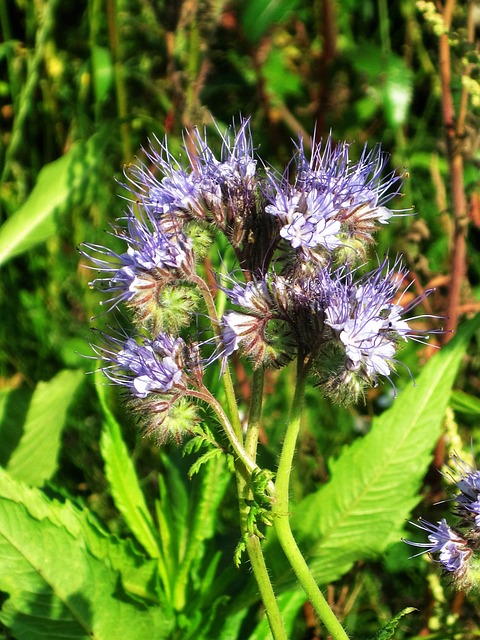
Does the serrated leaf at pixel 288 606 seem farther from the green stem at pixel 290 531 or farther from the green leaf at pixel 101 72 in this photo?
the green leaf at pixel 101 72

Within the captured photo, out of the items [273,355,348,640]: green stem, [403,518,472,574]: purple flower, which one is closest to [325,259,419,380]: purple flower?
[273,355,348,640]: green stem

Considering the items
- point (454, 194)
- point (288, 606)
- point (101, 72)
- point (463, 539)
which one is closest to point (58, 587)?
point (288, 606)

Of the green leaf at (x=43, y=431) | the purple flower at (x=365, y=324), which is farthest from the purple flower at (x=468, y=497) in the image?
the green leaf at (x=43, y=431)

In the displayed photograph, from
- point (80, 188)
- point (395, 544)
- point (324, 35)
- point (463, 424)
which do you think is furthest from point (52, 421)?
point (324, 35)

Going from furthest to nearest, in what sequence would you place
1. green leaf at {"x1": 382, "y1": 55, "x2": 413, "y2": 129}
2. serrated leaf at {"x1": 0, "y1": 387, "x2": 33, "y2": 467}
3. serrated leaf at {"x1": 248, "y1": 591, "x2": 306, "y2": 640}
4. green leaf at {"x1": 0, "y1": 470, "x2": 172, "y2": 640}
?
green leaf at {"x1": 382, "y1": 55, "x2": 413, "y2": 129}
serrated leaf at {"x1": 0, "y1": 387, "x2": 33, "y2": 467}
serrated leaf at {"x1": 248, "y1": 591, "x2": 306, "y2": 640}
green leaf at {"x1": 0, "y1": 470, "x2": 172, "y2": 640}

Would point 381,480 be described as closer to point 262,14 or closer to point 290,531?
point 290,531

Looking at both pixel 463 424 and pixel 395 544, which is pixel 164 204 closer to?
pixel 395 544

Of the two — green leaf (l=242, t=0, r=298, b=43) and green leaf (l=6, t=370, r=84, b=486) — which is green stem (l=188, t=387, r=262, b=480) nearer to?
green leaf (l=6, t=370, r=84, b=486)
